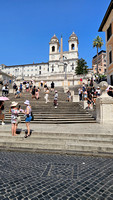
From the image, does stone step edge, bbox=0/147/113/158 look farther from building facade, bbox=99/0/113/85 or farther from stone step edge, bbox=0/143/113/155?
building facade, bbox=99/0/113/85

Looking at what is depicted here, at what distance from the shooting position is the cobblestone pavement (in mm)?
2523

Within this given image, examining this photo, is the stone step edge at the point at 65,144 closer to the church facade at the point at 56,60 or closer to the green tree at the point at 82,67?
the green tree at the point at 82,67

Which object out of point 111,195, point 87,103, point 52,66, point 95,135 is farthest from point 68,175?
point 52,66

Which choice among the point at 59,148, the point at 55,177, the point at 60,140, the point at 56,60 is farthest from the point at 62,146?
the point at 56,60

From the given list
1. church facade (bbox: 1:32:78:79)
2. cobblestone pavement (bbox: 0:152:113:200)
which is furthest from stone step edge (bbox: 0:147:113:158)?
church facade (bbox: 1:32:78:79)

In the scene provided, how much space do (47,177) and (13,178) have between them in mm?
790

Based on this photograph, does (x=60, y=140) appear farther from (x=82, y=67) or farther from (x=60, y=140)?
(x=82, y=67)

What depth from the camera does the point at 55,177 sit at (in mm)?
3145

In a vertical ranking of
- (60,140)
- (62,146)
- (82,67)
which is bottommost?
(62,146)

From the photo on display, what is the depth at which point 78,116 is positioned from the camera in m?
10.2

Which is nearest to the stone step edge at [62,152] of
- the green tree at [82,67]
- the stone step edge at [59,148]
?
the stone step edge at [59,148]

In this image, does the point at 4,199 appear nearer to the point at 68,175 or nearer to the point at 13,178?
the point at 13,178

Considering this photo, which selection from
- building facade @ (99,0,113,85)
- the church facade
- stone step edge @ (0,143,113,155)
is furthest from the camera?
the church facade

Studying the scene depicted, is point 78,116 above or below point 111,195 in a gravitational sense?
above
